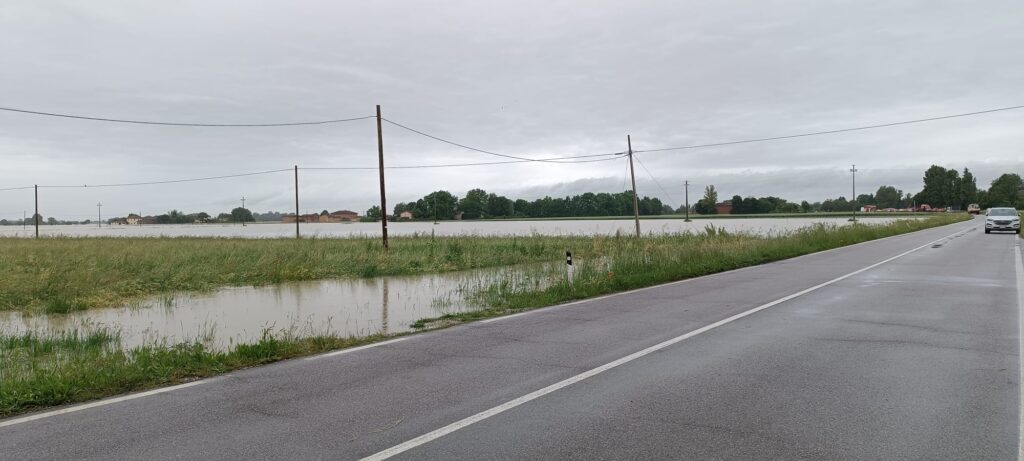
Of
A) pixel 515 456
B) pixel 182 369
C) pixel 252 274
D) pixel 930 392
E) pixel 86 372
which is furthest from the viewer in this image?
pixel 252 274

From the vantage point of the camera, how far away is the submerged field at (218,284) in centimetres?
658

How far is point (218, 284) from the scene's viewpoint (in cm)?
1898

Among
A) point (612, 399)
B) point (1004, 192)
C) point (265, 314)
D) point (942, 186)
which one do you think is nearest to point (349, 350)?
point (612, 399)

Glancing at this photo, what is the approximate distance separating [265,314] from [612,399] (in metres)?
10.1

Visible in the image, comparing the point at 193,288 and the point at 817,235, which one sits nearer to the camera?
the point at 193,288

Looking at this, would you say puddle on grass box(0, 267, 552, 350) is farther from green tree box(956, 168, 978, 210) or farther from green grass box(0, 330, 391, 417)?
green tree box(956, 168, 978, 210)

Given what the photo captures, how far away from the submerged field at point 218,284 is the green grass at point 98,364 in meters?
0.01

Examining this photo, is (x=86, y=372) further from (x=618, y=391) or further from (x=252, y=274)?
(x=252, y=274)

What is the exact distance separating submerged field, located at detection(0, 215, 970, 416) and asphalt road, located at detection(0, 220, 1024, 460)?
0.80 meters

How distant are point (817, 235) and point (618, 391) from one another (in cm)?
3126

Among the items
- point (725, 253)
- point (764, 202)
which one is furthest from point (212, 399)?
point (764, 202)

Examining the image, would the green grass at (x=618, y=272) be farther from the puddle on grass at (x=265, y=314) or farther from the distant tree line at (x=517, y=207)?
the distant tree line at (x=517, y=207)

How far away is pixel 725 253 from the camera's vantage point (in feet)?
71.3

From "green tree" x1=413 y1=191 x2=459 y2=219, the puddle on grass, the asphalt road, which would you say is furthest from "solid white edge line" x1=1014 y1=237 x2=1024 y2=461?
"green tree" x1=413 y1=191 x2=459 y2=219
